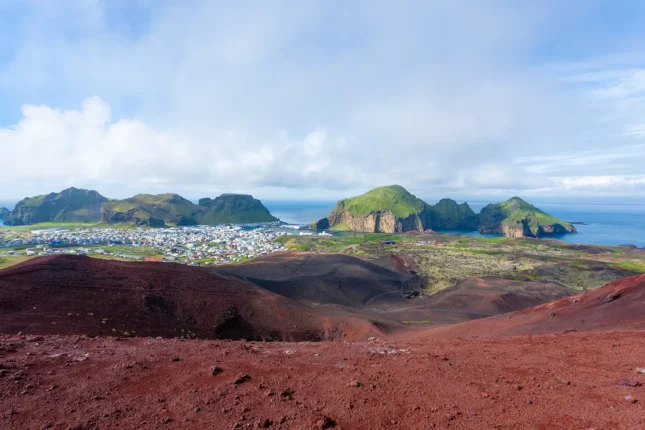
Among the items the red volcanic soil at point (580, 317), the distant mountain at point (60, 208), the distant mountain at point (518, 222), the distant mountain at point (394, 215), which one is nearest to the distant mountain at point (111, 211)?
the distant mountain at point (60, 208)

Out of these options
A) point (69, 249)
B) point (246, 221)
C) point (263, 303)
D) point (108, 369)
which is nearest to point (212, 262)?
point (69, 249)

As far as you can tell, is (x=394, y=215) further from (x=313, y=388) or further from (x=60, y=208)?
(x=60, y=208)

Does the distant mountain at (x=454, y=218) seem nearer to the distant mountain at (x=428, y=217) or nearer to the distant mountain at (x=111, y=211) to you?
the distant mountain at (x=428, y=217)

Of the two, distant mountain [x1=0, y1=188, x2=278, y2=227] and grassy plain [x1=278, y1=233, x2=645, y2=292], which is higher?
distant mountain [x1=0, y1=188, x2=278, y2=227]

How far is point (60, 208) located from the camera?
172 meters

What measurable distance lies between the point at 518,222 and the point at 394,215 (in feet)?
192

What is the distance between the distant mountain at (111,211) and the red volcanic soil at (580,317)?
160 meters

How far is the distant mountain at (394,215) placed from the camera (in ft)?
557

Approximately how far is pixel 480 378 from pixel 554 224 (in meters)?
183

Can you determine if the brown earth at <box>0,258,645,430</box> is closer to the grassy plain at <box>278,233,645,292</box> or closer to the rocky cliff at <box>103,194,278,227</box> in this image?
the grassy plain at <box>278,233,645,292</box>

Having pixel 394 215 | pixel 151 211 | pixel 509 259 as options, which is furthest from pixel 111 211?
pixel 509 259

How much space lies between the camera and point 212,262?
2918 inches

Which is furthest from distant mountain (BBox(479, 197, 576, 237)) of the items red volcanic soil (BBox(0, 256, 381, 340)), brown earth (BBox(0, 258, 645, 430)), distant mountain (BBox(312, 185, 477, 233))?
brown earth (BBox(0, 258, 645, 430))

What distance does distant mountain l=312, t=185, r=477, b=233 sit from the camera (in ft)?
557
